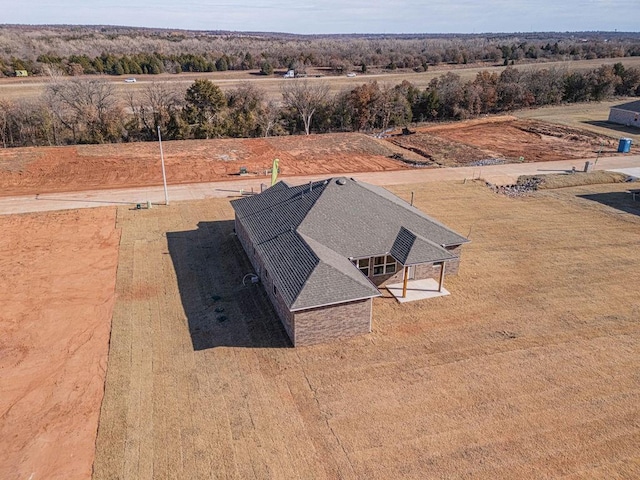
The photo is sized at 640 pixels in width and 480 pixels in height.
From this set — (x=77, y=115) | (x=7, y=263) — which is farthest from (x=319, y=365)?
(x=77, y=115)

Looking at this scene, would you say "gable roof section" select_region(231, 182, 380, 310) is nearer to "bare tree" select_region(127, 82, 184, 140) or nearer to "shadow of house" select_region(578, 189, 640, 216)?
"shadow of house" select_region(578, 189, 640, 216)

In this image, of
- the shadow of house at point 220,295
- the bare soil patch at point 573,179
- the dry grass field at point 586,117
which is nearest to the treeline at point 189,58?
the dry grass field at point 586,117

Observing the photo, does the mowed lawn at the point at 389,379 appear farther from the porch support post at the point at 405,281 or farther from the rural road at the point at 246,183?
the rural road at the point at 246,183

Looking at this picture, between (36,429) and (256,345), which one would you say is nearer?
(36,429)

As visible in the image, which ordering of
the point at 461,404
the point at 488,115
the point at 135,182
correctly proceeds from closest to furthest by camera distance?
the point at 461,404 → the point at 135,182 → the point at 488,115

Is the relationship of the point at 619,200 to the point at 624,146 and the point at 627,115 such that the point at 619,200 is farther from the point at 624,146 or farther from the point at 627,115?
the point at 627,115

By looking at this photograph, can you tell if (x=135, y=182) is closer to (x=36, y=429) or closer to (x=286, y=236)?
(x=286, y=236)
